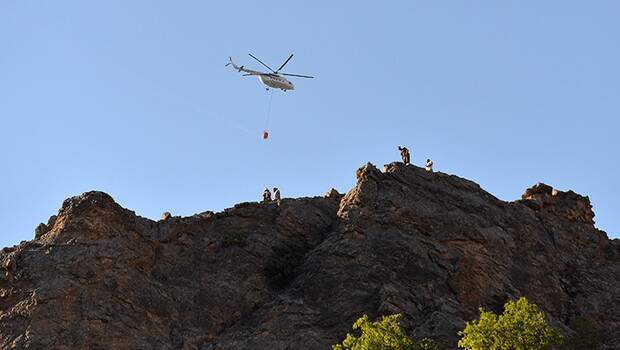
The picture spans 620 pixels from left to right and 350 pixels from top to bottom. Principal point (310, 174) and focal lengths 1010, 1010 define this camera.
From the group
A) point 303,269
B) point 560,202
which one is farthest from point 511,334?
point 560,202

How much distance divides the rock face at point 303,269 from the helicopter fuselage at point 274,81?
32.4m

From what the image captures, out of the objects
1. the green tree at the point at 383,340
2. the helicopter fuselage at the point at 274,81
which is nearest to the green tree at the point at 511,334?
the green tree at the point at 383,340

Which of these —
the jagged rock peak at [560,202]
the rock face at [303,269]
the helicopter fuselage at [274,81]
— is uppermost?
the helicopter fuselage at [274,81]

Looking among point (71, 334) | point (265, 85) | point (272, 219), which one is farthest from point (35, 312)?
point (265, 85)

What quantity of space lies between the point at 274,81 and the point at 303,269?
42.2 m

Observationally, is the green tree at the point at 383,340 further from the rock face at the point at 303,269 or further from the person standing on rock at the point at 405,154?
the person standing on rock at the point at 405,154

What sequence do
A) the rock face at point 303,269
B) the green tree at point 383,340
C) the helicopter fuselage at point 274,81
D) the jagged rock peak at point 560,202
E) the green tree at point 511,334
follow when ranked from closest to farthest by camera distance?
the green tree at point 511,334, the green tree at point 383,340, the rock face at point 303,269, the jagged rock peak at point 560,202, the helicopter fuselage at point 274,81

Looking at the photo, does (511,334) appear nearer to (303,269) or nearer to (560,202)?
(303,269)

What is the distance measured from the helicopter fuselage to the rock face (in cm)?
3236

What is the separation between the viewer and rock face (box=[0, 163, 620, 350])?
55719 millimetres

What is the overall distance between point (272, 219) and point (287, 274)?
5.76 metres

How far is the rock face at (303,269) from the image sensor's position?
55.7 meters

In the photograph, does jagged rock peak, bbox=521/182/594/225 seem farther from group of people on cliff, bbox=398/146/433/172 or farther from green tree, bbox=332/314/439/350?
green tree, bbox=332/314/439/350

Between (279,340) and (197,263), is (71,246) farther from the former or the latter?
(279,340)
